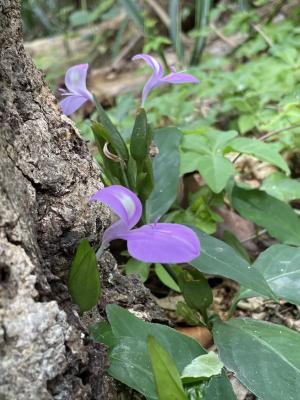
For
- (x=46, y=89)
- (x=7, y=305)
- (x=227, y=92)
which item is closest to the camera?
(x=7, y=305)

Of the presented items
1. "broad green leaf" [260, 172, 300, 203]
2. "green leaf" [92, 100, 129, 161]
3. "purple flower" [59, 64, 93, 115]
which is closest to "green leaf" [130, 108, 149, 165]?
"green leaf" [92, 100, 129, 161]

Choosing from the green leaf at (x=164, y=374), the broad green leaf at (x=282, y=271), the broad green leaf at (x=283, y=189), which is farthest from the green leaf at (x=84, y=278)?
the broad green leaf at (x=283, y=189)

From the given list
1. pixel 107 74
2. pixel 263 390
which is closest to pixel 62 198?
pixel 263 390

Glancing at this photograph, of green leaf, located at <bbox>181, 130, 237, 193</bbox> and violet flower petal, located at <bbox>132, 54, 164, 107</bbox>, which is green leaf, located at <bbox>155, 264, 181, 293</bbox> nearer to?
green leaf, located at <bbox>181, 130, 237, 193</bbox>

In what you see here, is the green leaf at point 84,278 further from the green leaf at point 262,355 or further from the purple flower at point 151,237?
the green leaf at point 262,355

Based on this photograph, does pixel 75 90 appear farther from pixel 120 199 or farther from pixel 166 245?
pixel 166 245

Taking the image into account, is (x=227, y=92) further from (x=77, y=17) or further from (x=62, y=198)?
(x=77, y=17)
